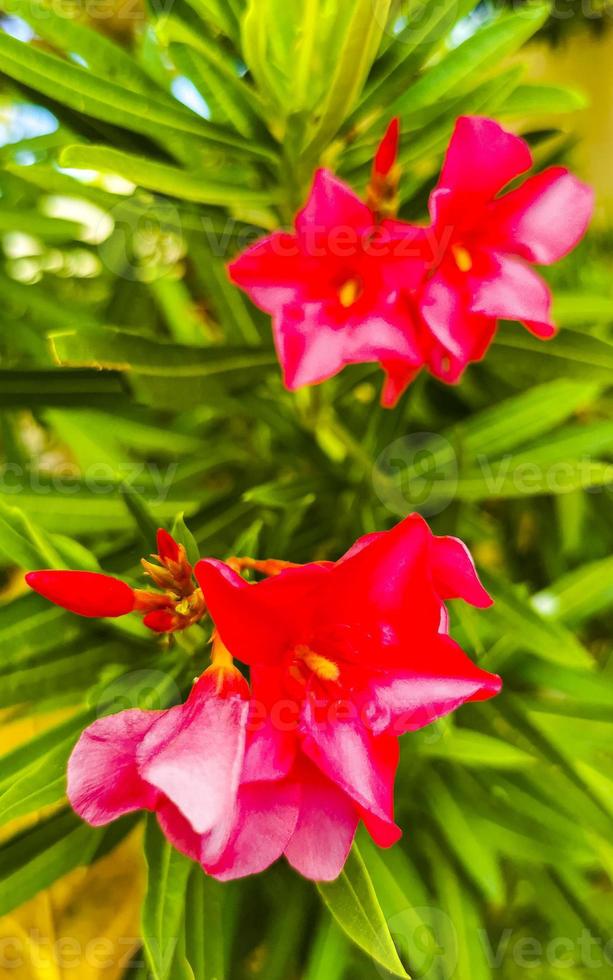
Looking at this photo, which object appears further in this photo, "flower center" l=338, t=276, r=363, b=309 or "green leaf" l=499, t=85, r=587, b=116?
"green leaf" l=499, t=85, r=587, b=116

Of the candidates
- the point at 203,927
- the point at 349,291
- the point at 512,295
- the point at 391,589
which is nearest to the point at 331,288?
the point at 349,291

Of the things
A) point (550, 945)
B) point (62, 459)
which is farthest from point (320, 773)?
point (62, 459)

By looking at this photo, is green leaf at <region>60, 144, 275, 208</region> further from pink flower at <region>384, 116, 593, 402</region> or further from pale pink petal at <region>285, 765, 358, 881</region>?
pale pink petal at <region>285, 765, 358, 881</region>

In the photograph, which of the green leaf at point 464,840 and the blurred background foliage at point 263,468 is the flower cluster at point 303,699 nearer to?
the blurred background foliage at point 263,468

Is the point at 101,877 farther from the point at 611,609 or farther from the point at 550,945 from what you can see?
the point at 611,609

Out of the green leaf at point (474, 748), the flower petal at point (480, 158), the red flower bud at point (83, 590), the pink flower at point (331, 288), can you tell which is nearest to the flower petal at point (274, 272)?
the pink flower at point (331, 288)

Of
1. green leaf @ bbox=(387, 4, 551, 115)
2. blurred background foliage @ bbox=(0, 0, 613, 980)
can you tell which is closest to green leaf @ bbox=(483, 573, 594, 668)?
blurred background foliage @ bbox=(0, 0, 613, 980)

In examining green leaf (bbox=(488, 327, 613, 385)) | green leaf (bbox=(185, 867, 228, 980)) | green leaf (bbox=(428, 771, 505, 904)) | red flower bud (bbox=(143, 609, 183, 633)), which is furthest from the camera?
green leaf (bbox=(428, 771, 505, 904))
